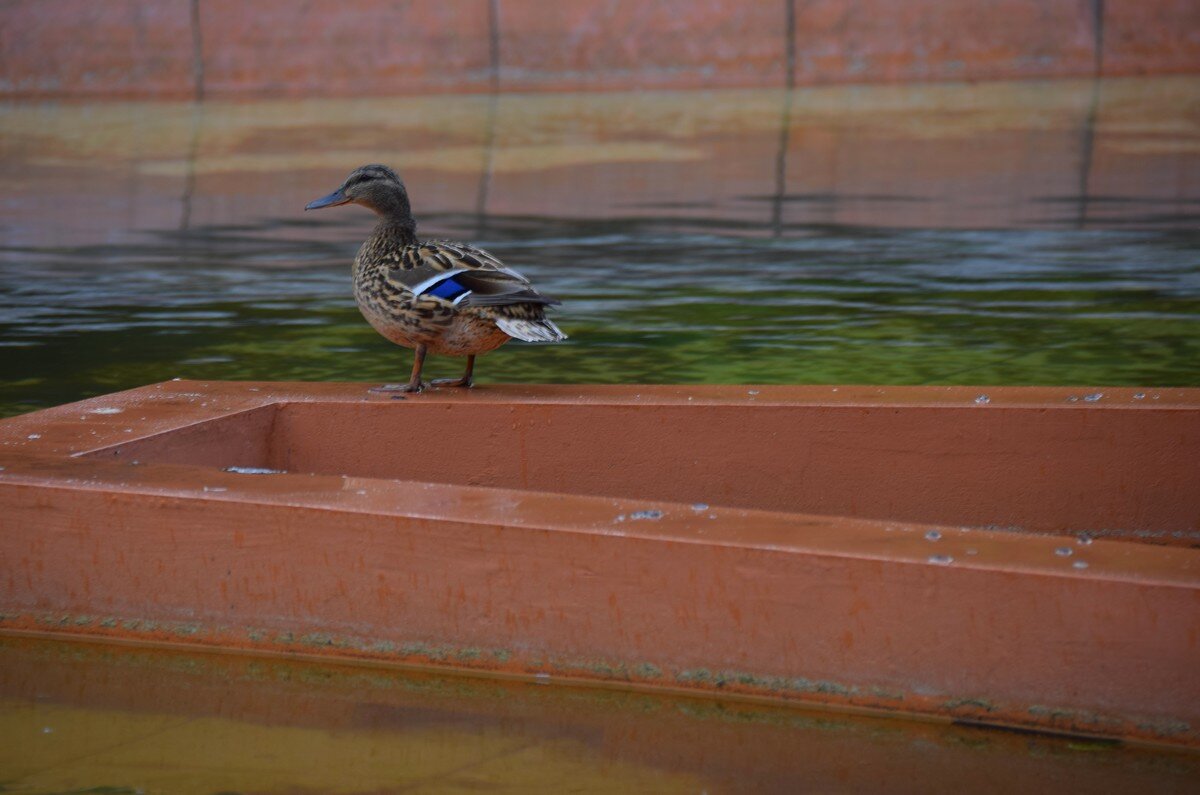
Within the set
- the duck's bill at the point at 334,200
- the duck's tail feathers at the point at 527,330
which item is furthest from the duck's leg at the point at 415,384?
the duck's bill at the point at 334,200

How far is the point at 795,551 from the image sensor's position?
3.37 m

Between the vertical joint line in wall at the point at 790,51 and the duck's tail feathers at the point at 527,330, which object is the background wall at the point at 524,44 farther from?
the duck's tail feathers at the point at 527,330

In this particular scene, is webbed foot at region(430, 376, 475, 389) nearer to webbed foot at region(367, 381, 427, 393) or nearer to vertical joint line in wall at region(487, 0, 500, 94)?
webbed foot at region(367, 381, 427, 393)

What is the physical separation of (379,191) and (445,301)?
676mm

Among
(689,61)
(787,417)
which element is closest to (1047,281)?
(787,417)

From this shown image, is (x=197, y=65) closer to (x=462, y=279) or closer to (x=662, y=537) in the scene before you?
(x=462, y=279)

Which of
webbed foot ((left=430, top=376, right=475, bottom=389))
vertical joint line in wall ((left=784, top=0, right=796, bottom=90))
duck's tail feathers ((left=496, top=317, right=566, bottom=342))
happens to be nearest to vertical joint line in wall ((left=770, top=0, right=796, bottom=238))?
vertical joint line in wall ((left=784, top=0, right=796, bottom=90))

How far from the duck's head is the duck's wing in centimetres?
30

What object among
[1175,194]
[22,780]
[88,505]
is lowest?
[22,780]

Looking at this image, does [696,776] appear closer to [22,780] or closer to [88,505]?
[22,780]

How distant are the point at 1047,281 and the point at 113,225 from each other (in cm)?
602

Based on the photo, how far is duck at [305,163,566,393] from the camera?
16.3 ft

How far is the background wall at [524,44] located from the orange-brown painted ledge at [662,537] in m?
15.8

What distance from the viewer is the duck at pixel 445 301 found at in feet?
16.3
